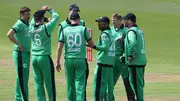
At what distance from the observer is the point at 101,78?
13.0 m

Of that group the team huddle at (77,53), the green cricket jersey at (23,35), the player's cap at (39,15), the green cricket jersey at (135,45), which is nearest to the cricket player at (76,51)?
the team huddle at (77,53)

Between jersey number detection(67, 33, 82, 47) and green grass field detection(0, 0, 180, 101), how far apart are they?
327 cm

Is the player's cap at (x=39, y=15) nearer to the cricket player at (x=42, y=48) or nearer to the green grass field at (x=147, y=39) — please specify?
the cricket player at (x=42, y=48)

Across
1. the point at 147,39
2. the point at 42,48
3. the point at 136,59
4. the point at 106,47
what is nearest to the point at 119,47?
the point at 136,59

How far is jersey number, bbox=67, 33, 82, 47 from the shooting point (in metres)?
12.4

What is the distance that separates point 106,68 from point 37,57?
1.60 metres

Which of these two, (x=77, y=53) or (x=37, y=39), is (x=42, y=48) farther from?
(x=77, y=53)

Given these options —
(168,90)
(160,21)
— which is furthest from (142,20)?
(168,90)

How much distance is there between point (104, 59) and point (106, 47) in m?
0.32

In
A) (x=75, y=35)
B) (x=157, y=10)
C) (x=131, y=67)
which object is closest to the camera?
(x=75, y=35)

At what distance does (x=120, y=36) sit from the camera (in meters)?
14.0

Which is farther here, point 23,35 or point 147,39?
point 147,39

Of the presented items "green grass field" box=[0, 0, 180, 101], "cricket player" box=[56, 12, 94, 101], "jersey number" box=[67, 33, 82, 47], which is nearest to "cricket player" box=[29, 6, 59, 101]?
"cricket player" box=[56, 12, 94, 101]

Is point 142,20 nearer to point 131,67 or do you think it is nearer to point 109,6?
point 109,6
